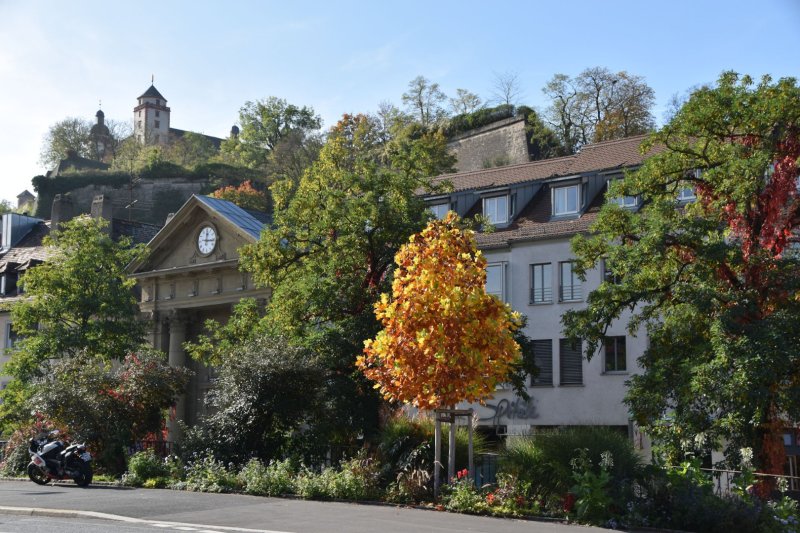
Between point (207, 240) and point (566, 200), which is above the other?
point (566, 200)

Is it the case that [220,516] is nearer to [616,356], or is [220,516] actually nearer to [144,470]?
[144,470]

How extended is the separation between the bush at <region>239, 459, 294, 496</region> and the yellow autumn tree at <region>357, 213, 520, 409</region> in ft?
11.5

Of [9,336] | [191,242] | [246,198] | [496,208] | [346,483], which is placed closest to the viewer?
[346,483]

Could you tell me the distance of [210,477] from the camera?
25.7 metres

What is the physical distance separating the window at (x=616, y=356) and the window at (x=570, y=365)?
3.66 feet

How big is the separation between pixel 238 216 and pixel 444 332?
31360 mm

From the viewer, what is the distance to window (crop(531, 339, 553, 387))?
44656 millimetres

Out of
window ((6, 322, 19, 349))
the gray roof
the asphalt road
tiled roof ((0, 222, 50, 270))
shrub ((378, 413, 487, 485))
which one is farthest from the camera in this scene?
tiled roof ((0, 222, 50, 270))

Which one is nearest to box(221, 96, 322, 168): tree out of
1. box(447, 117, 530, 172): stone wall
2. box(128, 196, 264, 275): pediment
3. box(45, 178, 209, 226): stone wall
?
box(45, 178, 209, 226): stone wall

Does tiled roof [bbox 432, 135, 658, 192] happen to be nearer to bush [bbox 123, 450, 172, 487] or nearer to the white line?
bush [bbox 123, 450, 172, 487]

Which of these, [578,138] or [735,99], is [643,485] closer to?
[735,99]

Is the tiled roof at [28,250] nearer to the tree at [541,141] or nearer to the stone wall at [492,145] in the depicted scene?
the stone wall at [492,145]

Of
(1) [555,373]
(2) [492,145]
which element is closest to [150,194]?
(2) [492,145]

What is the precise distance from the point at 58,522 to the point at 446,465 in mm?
8652
